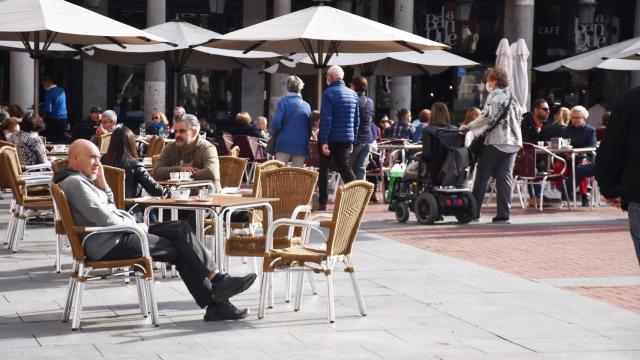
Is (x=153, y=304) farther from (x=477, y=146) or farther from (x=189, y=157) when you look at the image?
(x=477, y=146)

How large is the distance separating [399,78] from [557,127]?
444 inches

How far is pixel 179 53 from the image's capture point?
2162 cm

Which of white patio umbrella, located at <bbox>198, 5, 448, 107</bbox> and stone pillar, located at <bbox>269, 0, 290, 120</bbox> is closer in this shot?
white patio umbrella, located at <bbox>198, 5, 448, 107</bbox>

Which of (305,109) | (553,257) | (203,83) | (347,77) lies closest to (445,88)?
(347,77)

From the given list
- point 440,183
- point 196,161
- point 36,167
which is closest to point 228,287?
point 196,161

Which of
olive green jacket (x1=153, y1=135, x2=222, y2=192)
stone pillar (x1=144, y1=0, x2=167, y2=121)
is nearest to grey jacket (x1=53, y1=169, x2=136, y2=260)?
olive green jacket (x1=153, y1=135, x2=222, y2=192)

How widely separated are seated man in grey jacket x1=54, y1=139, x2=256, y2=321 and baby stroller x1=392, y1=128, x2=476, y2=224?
6.89 metres

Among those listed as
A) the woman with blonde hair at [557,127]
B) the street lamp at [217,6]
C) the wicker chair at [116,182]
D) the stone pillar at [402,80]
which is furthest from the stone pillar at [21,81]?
the wicker chair at [116,182]

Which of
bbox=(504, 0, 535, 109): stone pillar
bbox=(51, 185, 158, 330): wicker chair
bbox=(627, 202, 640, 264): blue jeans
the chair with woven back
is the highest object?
bbox=(504, 0, 535, 109): stone pillar

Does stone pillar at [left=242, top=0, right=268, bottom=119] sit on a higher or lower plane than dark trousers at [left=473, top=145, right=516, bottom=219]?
higher

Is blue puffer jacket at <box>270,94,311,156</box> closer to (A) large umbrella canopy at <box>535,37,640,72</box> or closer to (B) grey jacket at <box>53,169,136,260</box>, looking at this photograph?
(A) large umbrella canopy at <box>535,37,640,72</box>

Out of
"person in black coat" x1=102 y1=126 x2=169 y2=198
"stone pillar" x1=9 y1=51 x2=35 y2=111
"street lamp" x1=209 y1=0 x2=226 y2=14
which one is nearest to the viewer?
"person in black coat" x1=102 y1=126 x2=169 y2=198

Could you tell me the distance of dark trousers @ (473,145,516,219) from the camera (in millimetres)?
15266

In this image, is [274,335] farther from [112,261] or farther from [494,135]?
[494,135]
